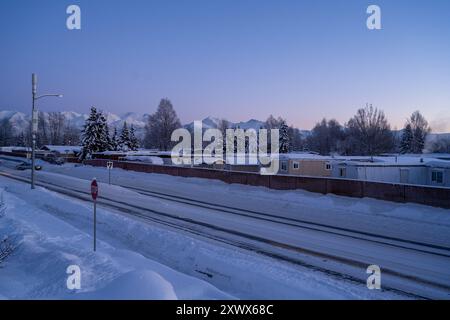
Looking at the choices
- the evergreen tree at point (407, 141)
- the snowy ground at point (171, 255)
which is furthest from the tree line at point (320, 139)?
the snowy ground at point (171, 255)

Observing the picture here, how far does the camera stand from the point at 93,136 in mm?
65562

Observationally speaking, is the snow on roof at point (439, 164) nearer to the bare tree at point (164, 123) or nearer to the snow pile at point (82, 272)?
the snow pile at point (82, 272)

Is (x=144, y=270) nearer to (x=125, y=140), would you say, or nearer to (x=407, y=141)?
(x=125, y=140)

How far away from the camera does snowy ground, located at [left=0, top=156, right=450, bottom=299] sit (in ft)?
24.7

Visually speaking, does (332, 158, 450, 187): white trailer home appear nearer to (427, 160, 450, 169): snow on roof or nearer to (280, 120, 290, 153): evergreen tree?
(427, 160, 450, 169): snow on roof

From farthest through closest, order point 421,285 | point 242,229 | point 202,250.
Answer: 1. point 242,229
2. point 202,250
3. point 421,285

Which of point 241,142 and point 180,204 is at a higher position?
point 241,142

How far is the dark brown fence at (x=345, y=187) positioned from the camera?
56.6 ft

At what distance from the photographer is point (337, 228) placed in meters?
14.9

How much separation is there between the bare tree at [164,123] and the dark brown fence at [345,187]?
163ft

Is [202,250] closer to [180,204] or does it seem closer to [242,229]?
[242,229]

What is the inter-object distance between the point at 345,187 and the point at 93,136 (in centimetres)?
5445

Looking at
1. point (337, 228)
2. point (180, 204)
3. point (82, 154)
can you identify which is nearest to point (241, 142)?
point (82, 154)
